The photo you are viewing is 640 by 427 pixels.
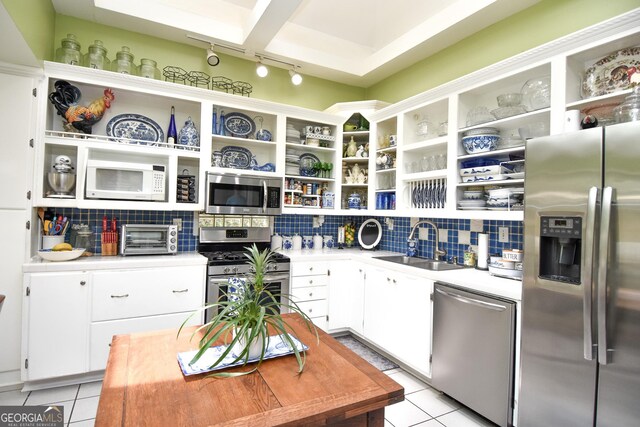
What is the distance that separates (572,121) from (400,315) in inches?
73.3

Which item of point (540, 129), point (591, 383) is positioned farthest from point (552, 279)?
point (540, 129)

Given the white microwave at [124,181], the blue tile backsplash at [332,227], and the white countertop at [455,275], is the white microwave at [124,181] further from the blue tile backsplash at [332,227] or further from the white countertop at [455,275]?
the white countertop at [455,275]

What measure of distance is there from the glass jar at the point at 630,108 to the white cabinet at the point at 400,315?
1.52 m

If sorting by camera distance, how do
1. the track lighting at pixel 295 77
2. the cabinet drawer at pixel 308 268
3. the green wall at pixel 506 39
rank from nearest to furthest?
the green wall at pixel 506 39
the cabinet drawer at pixel 308 268
the track lighting at pixel 295 77

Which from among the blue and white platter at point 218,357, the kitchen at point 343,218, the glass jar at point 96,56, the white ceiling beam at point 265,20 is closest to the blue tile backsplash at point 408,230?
the kitchen at point 343,218

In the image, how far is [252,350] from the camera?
4.19 feet

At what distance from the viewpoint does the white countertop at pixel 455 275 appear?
2084mm

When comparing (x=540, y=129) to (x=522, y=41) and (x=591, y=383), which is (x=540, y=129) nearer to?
(x=522, y=41)

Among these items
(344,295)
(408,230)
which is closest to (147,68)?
(344,295)

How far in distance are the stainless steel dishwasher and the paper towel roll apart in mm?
489

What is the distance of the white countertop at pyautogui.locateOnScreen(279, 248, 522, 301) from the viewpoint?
208cm

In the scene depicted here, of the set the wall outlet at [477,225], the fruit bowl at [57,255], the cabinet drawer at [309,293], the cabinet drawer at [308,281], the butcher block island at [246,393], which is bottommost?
the cabinet drawer at [309,293]

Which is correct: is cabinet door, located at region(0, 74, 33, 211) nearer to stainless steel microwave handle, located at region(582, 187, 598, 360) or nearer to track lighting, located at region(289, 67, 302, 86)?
track lighting, located at region(289, 67, 302, 86)

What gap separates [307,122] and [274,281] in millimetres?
1901
